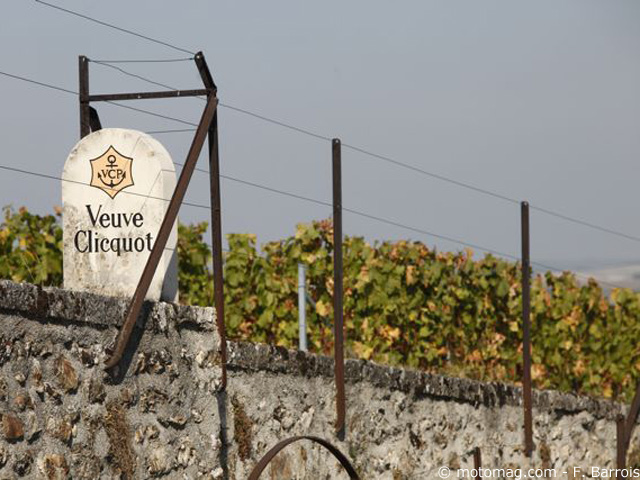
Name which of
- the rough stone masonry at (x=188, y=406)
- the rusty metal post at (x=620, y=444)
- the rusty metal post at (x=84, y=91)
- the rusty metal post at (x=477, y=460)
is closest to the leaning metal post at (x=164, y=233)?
the rough stone masonry at (x=188, y=406)

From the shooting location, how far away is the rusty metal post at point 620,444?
10.8 metres

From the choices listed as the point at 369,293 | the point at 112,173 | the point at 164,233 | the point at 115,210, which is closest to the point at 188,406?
the point at 164,233

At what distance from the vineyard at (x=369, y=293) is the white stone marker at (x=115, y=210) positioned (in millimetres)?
4135

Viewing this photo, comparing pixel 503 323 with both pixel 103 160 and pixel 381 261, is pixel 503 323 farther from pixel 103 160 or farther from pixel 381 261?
pixel 103 160

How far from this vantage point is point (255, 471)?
6062 mm

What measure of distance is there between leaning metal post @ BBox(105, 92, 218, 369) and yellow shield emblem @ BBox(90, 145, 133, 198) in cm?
28

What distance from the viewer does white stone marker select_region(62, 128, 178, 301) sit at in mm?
→ 6180

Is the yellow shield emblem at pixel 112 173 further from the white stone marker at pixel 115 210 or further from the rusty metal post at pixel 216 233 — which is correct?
the rusty metal post at pixel 216 233

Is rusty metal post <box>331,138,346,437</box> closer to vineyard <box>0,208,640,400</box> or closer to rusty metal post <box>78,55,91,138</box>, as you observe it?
rusty metal post <box>78,55,91,138</box>

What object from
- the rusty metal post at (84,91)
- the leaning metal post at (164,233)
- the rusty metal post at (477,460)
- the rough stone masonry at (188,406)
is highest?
the rusty metal post at (84,91)

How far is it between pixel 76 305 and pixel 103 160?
109cm

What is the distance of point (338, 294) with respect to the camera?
26.0 feet

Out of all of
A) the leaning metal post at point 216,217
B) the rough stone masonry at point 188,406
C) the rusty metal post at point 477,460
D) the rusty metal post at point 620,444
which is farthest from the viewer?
the rusty metal post at point 620,444

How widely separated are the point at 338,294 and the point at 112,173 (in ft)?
6.95
